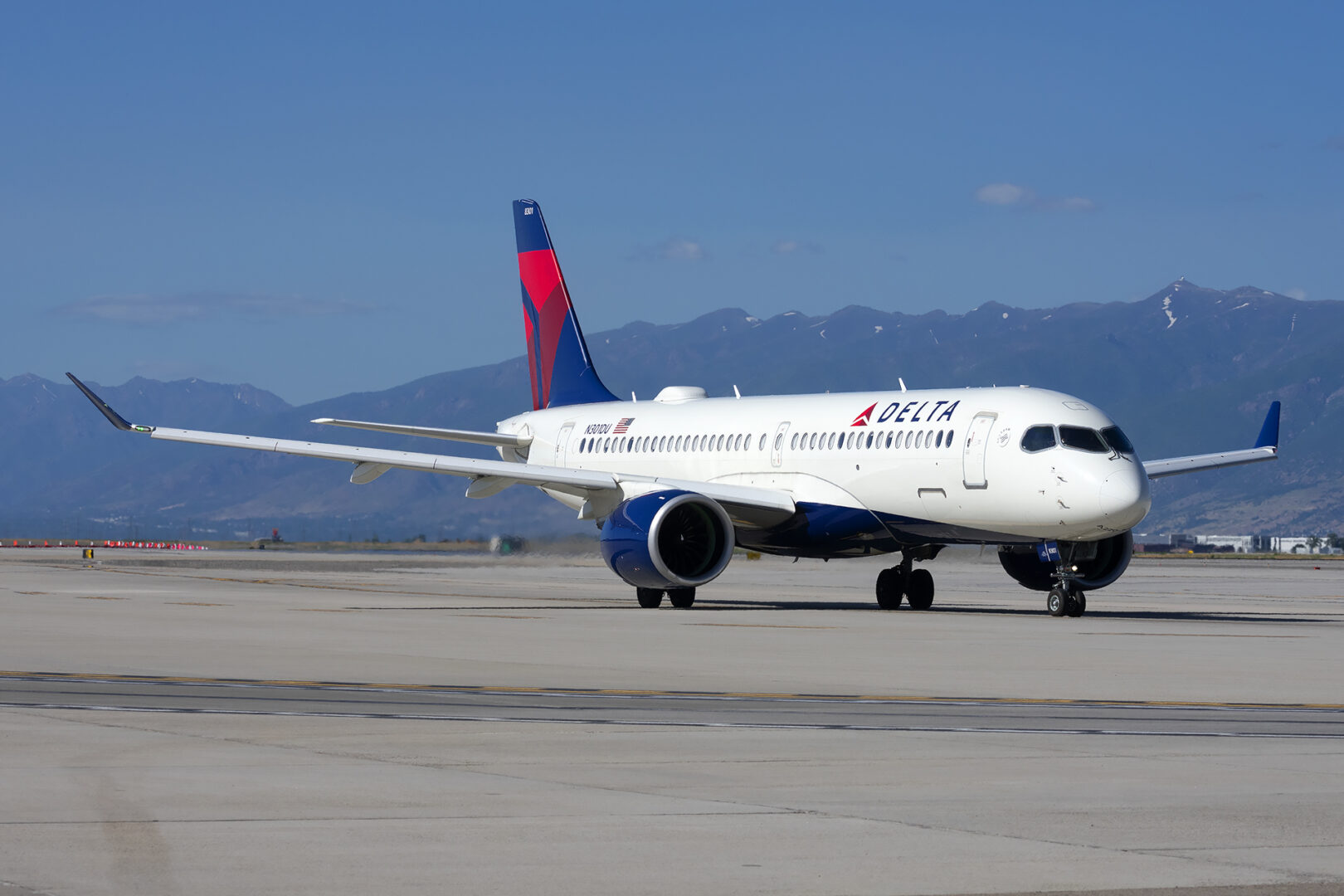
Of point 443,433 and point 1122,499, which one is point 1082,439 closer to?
point 1122,499

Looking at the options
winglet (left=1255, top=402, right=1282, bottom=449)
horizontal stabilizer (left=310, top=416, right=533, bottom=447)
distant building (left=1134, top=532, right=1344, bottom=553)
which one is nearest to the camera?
winglet (left=1255, top=402, right=1282, bottom=449)

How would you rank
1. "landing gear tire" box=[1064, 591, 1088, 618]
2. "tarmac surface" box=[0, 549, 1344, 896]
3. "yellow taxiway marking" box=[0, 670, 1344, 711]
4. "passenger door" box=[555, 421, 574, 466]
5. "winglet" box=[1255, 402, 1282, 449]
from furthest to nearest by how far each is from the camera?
1. "passenger door" box=[555, 421, 574, 466]
2. "winglet" box=[1255, 402, 1282, 449]
3. "landing gear tire" box=[1064, 591, 1088, 618]
4. "yellow taxiway marking" box=[0, 670, 1344, 711]
5. "tarmac surface" box=[0, 549, 1344, 896]

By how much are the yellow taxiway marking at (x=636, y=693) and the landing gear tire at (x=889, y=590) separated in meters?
17.4

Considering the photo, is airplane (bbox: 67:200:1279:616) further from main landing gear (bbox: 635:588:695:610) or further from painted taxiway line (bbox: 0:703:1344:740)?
painted taxiway line (bbox: 0:703:1344:740)

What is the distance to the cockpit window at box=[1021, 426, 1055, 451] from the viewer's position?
29.2 meters

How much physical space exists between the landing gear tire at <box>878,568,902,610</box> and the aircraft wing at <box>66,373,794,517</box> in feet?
7.53

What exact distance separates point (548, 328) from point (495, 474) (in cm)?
1119

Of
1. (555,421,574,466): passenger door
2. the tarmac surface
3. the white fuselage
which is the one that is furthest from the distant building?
the tarmac surface

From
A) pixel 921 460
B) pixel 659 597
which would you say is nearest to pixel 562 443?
pixel 659 597

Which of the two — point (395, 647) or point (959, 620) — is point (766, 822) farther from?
point (959, 620)

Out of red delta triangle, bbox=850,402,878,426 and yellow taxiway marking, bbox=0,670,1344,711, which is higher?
red delta triangle, bbox=850,402,878,426

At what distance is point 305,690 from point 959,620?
580 inches

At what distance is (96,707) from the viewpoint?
46.3 ft

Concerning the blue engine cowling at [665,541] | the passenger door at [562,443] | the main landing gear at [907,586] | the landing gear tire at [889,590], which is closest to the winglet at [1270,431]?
the main landing gear at [907,586]
